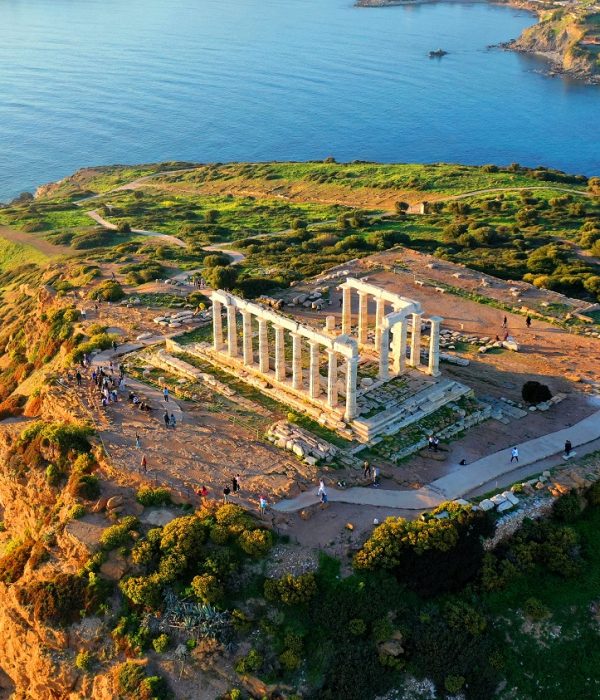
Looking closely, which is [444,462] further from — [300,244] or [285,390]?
[300,244]

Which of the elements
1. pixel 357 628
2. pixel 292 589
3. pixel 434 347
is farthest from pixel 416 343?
pixel 357 628

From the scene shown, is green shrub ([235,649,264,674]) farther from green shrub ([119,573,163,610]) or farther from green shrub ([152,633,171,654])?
green shrub ([119,573,163,610])

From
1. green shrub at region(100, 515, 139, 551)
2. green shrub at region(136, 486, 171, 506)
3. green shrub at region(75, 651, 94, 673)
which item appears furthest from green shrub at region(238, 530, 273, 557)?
green shrub at region(75, 651, 94, 673)

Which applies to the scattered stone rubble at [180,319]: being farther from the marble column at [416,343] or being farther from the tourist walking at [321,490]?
the tourist walking at [321,490]

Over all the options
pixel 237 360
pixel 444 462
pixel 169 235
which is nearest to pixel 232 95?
pixel 169 235

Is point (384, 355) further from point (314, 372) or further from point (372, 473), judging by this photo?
point (372, 473)

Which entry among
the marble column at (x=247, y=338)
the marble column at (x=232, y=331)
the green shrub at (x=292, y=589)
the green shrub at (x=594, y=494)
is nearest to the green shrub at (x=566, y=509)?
the green shrub at (x=594, y=494)
